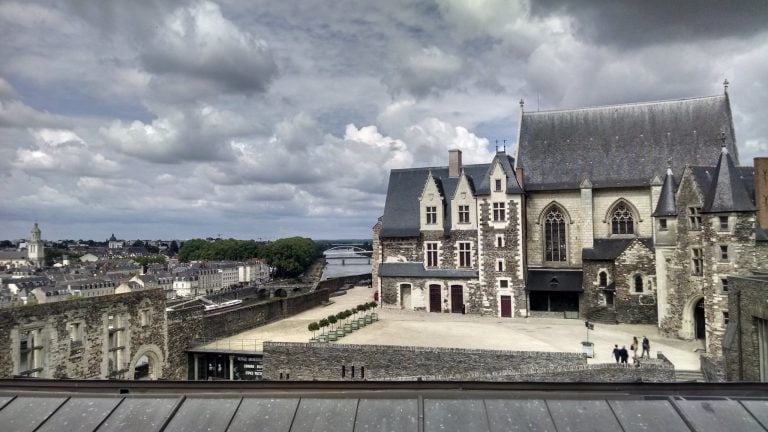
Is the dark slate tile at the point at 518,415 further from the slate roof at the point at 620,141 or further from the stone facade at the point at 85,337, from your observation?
the slate roof at the point at 620,141

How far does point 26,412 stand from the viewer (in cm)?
580

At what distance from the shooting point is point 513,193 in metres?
31.0

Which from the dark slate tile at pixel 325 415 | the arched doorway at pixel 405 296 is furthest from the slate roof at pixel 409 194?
the dark slate tile at pixel 325 415

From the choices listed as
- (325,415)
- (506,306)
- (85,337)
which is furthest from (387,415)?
(506,306)

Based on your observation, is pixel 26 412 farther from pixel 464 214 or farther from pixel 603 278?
pixel 464 214

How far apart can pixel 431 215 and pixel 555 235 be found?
26.3ft

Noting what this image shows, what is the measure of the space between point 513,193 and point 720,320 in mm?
13132

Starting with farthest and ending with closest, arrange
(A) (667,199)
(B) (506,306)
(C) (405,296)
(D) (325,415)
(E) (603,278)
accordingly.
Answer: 1. (C) (405,296)
2. (B) (506,306)
3. (E) (603,278)
4. (A) (667,199)
5. (D) (325,415)

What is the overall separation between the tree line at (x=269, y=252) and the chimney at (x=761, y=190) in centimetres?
8578

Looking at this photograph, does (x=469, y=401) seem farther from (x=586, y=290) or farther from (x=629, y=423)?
(x=586, y=290)

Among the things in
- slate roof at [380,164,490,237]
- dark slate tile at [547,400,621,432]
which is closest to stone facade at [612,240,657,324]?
slate roof at [380,164,490,237]

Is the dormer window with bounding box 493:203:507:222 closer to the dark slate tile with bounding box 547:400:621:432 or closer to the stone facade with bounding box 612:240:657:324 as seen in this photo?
the stone facade with bounding box 612:240:657:324

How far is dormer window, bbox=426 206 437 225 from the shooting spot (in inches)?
1328

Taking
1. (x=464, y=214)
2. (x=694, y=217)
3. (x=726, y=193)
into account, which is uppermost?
(x=726, y=193)
